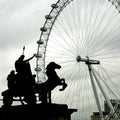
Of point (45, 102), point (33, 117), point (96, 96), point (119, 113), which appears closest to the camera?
point (33, 117)

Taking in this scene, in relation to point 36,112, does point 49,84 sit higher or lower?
higher

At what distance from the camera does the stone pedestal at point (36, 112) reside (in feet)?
52.6

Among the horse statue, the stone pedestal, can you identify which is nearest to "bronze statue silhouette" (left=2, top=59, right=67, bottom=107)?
the horse statue

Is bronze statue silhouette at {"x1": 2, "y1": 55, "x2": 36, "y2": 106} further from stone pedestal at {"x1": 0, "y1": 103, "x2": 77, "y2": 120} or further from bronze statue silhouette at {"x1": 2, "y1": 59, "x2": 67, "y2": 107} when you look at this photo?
stone pedestal at {"x1": 0, "y1": 103, "x2": 77, "y2": 120}

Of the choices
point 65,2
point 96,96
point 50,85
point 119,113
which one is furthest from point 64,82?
point 119,113

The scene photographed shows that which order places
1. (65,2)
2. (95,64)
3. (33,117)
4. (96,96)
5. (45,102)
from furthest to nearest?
(65,2) < (96,96) < (95,64) < (45,102) < (33,117)

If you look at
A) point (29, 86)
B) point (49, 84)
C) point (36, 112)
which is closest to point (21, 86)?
point (29, 86)

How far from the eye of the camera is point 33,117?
1612cm

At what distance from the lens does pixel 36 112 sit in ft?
52.6

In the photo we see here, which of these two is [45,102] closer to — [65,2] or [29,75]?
[29,75]

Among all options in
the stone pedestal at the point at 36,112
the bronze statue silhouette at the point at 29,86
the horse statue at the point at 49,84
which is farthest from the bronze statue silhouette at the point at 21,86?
the stone pedestal at the point at 36,112

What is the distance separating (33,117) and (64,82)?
2604 mm

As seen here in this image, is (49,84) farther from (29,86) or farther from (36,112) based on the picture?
(36,112)

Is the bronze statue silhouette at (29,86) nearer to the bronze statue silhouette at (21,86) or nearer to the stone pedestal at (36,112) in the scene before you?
the bronze statue silhouette at (21,86)
